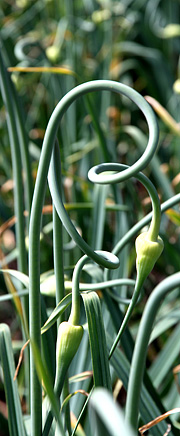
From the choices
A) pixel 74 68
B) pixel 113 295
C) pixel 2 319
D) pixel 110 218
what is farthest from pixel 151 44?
pixel 113 295

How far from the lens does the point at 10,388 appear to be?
509 mm

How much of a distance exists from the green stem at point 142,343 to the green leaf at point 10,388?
0.57ft

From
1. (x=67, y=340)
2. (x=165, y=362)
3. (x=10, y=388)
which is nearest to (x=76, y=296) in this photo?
(x=67, y=340)

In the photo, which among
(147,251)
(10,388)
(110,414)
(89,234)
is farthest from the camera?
(89,234)

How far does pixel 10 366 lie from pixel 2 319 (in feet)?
2.30

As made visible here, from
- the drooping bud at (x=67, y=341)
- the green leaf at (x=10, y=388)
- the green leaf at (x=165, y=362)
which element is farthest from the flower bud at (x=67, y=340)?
the green leaf at (x=165, y=362)

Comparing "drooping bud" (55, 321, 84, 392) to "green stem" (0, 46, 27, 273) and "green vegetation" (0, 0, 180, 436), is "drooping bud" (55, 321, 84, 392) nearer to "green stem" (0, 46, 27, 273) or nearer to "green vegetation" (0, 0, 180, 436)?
"green vegetation" (0, 0, 180, 436)

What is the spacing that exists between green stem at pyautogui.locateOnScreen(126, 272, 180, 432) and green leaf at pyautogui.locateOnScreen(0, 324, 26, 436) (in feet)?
0.57

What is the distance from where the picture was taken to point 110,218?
1186 millimetres

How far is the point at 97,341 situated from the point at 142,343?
9 centimetres

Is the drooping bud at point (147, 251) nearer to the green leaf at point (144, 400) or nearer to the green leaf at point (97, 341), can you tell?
the green leaf at point (97, 341)

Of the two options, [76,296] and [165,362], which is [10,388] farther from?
[165,362]

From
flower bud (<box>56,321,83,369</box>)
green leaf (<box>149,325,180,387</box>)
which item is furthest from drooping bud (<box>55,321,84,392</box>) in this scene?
green leaf (<box>149,325,180,387</box>)

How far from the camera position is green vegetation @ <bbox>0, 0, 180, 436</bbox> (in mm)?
366
